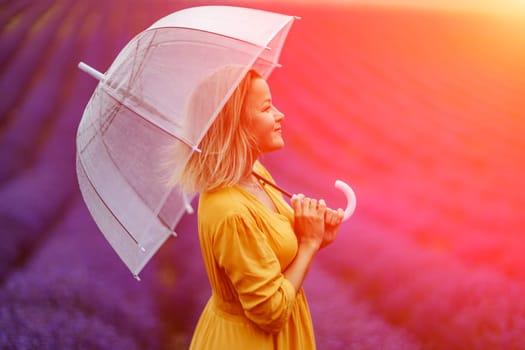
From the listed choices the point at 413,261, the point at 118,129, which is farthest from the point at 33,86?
the point at 413,261

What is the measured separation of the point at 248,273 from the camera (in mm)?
1001

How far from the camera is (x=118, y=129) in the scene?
Result: 3.87ft

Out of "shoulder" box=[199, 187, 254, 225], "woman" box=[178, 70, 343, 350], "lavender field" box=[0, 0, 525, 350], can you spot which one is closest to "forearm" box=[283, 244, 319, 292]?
"woman" box=[178, 70, 343, 350]

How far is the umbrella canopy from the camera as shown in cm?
105

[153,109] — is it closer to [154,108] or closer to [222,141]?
[154,108]

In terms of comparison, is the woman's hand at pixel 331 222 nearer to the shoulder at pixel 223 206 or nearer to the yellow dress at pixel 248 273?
the yellow dress at pixel 248 273

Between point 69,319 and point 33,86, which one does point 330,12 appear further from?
point 69,319

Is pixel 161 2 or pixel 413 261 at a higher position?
pixel 161 2

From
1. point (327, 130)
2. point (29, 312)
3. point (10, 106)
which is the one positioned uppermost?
point (327, 130)

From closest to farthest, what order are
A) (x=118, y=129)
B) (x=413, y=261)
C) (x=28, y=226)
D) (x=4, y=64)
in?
(x=118, y=129)
(x=413, y=261)
(x=28, y=226)
(x=4, y=64)

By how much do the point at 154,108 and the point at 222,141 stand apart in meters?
0.17

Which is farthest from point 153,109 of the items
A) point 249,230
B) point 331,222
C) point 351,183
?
point 351,183

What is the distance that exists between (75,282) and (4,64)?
1.05 m

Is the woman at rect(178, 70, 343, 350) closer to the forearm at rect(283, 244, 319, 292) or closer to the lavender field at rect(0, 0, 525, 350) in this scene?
the forearm at rect(283, 244, 319, 292)
